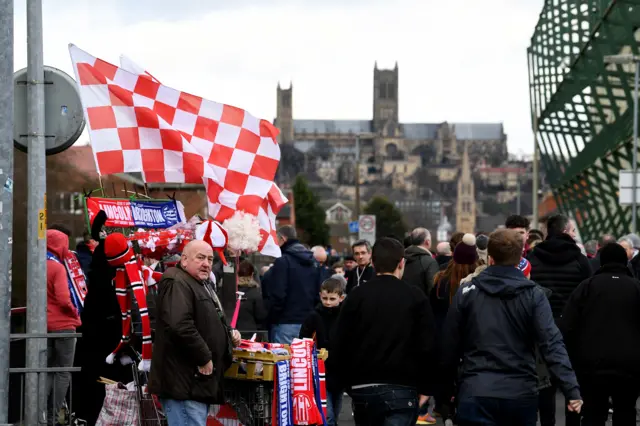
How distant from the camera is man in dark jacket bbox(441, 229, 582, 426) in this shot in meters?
6.66

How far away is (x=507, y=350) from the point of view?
263 inches

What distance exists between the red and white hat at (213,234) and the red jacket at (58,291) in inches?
102

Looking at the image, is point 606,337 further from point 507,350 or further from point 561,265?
point 507,350

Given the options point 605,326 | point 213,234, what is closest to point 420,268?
point 605,326

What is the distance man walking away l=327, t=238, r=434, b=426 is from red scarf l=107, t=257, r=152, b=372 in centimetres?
118

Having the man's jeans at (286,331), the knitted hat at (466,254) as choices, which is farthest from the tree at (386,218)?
the knitted hat at (466,254)

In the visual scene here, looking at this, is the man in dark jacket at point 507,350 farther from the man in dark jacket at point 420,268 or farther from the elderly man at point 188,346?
the man in dark jacket at point 420,268

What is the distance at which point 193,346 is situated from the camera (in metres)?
7.02

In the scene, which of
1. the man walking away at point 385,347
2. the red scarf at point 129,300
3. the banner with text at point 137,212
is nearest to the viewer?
the man walking away at point 385,347

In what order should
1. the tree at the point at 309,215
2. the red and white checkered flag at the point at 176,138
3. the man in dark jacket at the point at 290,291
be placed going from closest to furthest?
the red and white checkered flag at the point at 176,138 < the man in dark jacket at the point at 290,291 < the tree at the point at 309,215

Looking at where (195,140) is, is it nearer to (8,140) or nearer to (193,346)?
(8,140)

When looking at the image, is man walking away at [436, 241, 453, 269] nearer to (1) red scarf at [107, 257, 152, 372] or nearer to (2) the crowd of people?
(2) the crowd of people

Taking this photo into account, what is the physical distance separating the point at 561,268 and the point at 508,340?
3.91 m

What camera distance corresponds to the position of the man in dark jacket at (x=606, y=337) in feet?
28.8
